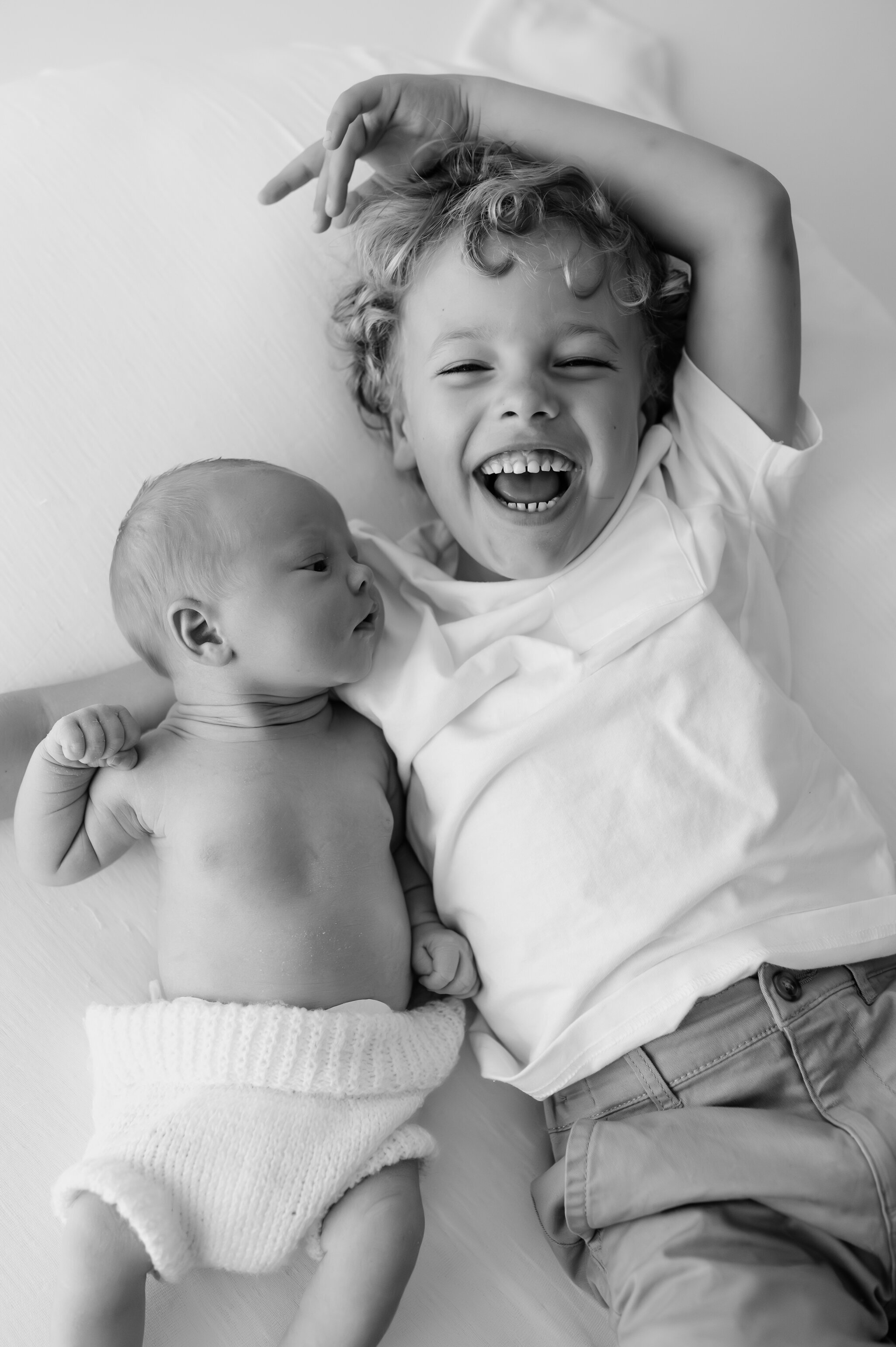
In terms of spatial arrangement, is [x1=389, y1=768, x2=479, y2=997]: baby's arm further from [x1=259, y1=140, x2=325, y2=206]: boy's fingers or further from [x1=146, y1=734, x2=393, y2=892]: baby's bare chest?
[x1=259, y1=140, x2=325, y2=206]: boy's fingers

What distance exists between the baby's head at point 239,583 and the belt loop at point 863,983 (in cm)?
60

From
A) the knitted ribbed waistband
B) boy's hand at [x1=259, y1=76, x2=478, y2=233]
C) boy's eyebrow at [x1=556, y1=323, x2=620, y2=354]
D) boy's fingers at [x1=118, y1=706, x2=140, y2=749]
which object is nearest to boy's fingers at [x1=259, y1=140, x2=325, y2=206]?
boy's hand at [x1=259, y1=76, x2=478, y2=233]

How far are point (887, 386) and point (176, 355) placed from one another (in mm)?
905

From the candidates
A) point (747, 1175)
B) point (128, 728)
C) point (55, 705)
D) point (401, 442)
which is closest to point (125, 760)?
point (128, 728)

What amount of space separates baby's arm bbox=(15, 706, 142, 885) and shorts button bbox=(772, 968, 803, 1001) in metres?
0.67

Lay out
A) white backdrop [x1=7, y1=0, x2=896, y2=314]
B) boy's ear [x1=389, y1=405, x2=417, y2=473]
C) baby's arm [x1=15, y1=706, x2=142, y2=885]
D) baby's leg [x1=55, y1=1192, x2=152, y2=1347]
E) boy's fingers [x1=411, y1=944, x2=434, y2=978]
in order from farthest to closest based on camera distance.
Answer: white backdrop [x1=7, y1=0, x2=896, y2=314] < boy's ear [x1=389, y1=405, x2=417, y2=473] < boy's fingers [x1=411, y1=944, x2=434, y2=978] < baby's arm [x1=15, y1=706, x2=142, y2=885] < baby's leg [x1=55, y1=1192, x2=152, y2=1347]

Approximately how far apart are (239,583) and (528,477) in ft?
1.16

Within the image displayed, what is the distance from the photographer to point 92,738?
1.03 meters

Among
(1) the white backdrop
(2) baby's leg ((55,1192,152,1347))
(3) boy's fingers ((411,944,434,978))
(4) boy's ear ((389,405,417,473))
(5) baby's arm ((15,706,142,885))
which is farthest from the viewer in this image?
(1) the white backdrop

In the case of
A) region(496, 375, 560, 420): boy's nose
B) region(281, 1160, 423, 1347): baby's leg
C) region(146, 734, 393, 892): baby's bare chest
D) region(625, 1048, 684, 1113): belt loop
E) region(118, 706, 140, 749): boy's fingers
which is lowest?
region(281, 1160, 423, 1347): baby's leg

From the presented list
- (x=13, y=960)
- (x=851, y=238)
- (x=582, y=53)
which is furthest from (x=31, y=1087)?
(x=851, y=238)

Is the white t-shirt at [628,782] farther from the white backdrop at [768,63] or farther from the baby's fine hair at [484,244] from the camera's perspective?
the white backdrop at [768,63]

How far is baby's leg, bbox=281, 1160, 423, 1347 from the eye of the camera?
3.17 feet

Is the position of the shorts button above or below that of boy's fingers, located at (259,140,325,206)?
below
